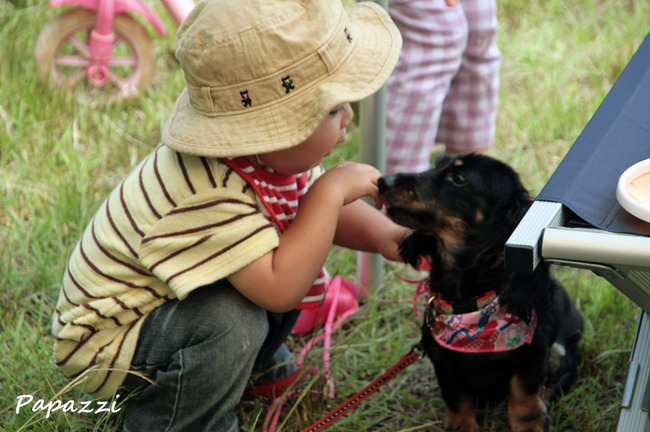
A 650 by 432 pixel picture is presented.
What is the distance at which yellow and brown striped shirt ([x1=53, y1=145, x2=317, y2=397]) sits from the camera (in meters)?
1.81

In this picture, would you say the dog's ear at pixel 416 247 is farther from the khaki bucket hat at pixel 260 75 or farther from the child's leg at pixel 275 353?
the khaki bucket hat at pixel 260 75

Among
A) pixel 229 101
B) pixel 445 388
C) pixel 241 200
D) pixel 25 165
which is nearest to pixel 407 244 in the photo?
pixel 445 388

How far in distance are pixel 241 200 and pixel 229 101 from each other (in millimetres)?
231

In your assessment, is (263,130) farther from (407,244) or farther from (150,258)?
(407,244)

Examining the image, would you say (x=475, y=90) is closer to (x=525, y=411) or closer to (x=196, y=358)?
(x=525, y=411)

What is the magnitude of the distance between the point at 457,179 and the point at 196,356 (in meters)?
0.76

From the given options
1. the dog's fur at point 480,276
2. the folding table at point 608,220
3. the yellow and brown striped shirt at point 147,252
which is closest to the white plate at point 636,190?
the folding table at point 608,220

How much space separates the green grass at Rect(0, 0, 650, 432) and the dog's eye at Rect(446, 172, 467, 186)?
0.64 m

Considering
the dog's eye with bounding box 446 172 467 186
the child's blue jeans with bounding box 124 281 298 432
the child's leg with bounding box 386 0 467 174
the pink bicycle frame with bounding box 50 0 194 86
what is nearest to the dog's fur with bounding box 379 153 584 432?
the dog's eye with bounding box 446 172 467 186

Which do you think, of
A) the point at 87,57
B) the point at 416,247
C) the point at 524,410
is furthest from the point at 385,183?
the point at 87,57

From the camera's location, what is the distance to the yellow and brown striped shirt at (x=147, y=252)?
1.81 m

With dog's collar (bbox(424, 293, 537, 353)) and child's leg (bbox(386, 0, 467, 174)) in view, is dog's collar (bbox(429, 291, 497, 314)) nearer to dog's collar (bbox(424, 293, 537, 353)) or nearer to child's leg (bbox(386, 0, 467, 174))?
dog's collar (bbox(424, 293, 537, 353))

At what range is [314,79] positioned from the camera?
1.78 meters

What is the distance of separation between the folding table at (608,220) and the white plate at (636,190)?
3cm
